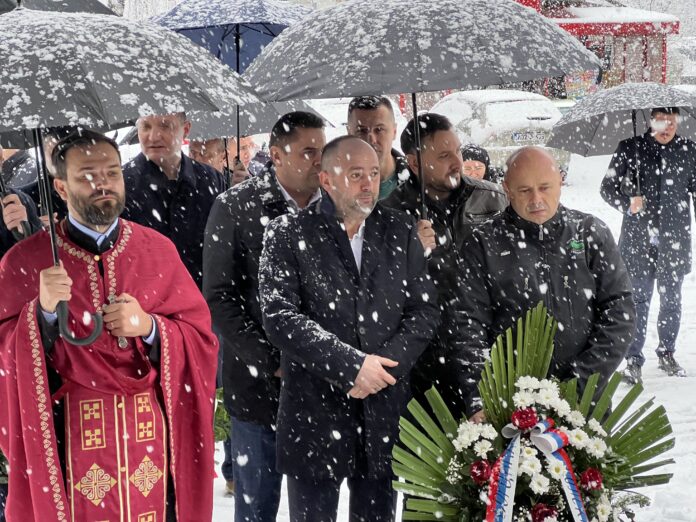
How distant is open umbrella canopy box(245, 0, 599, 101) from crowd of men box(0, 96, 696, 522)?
313 mm

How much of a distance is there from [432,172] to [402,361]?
1015mm

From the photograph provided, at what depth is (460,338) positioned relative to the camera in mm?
3773

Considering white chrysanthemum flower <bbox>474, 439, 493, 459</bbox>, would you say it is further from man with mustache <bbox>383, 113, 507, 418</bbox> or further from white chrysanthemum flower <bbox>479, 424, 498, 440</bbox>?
man with mustache <bbox>383, 113, 507, 418</bbox>

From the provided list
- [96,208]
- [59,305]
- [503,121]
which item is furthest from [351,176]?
[503,121]

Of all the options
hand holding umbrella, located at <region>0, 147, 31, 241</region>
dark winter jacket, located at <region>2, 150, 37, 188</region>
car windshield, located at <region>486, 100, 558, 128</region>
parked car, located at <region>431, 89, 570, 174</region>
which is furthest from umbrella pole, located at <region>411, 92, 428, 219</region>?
car windshield, located at <region>486, 100, 558, 128</region>

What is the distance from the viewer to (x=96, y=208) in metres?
3.38

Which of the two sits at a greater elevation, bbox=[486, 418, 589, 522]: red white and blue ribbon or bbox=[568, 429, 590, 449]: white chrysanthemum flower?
bbox=[568, 429, 590, 449]: white chrysanthemum flower

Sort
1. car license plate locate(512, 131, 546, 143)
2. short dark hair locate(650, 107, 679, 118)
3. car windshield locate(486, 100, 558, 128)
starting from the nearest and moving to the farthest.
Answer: short dark hair locate(650, 107, 679, 118) → car license plate locate(512, 131, 546, 143) → car windshield locate(486, 100, 558, 128)

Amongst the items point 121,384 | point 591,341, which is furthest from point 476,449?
point 121,384

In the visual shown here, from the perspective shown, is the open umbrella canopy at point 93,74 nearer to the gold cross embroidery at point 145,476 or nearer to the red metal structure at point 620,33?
the gold cross embroidery at point 145,476

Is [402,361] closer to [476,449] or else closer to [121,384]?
[476,449]

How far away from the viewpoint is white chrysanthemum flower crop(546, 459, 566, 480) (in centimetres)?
315

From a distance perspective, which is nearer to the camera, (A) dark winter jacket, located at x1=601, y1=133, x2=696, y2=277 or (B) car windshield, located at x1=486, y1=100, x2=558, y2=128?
(A) dark winter jacket, located at x1=601, y1=133, x2=696, y2=277

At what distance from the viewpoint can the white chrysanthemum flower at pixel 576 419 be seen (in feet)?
10.7
